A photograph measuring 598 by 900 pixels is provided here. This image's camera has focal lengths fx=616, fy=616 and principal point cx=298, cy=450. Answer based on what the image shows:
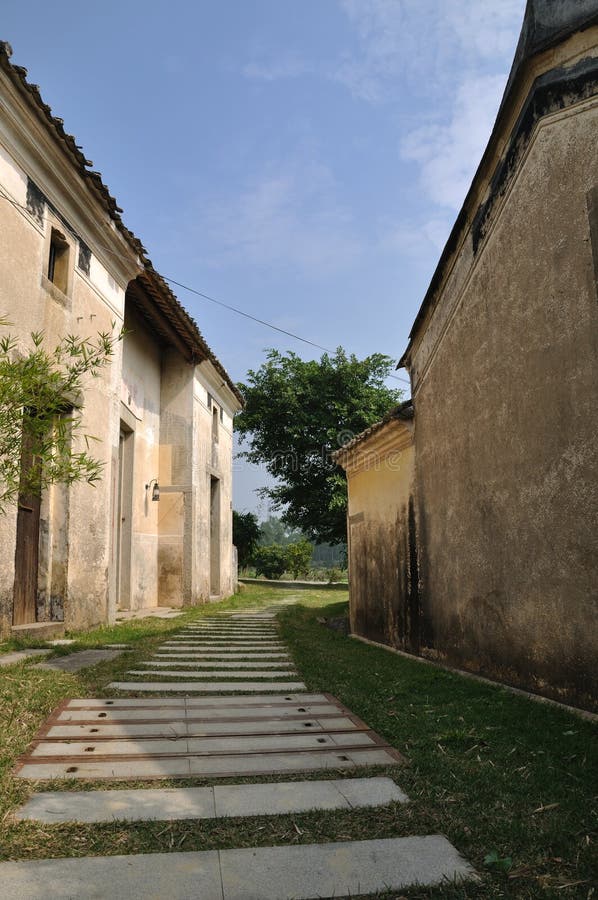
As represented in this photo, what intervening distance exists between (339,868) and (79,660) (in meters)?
4.68

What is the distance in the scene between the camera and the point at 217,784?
2.86m

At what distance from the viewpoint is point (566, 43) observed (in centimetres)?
447

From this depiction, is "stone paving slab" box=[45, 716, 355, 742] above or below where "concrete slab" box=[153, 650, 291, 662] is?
above

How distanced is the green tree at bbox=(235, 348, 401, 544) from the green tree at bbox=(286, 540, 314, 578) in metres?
8.32

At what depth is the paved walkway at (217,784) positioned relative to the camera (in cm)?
200

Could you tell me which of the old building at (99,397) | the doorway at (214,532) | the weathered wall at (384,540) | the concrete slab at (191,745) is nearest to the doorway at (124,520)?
the old building at (99,397)

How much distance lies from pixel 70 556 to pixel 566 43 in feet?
24.9

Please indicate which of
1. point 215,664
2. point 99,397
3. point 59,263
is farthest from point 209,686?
point 59,263

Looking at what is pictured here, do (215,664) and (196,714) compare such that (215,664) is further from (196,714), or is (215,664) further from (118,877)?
(118,877)

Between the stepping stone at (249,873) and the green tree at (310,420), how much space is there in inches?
890

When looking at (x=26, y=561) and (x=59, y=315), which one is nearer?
(x=26, y=561)

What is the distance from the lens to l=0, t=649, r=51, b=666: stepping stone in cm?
562

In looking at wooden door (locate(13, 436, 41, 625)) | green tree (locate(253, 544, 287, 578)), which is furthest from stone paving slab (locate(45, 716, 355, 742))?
green tree (locate(253, 544, 287, 578))

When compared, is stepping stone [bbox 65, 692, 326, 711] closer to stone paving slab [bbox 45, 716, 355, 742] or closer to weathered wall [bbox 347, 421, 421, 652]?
stone paving slab [bbox 45, 716, 355, 742]
